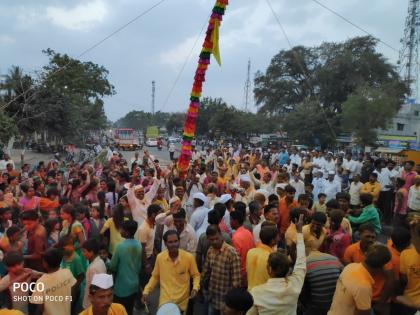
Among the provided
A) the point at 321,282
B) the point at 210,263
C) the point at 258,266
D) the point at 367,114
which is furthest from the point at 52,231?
the point at 367,114

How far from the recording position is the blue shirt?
14.3 ft

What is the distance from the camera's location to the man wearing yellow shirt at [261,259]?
148 inches

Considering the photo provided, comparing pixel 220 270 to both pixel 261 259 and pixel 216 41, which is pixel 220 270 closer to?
pixel 261 259

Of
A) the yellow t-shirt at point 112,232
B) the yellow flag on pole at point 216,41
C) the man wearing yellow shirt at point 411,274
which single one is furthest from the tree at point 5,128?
the man wearing yellow shirt at point 411,274

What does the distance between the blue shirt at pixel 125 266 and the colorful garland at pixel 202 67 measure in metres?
4.58

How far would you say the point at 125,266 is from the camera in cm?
438

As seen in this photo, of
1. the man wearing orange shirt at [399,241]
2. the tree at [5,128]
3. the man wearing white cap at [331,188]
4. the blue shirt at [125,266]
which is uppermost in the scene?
the tree at [5,128]

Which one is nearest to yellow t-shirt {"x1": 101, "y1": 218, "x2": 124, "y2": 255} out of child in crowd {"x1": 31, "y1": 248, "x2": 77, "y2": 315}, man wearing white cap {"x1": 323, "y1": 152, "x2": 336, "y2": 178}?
child in crowd {"x1": 31, "y1": 248, "x2": 77, "y2": 315}

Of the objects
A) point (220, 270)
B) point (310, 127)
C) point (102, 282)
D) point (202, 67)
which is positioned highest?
point (202, 67)

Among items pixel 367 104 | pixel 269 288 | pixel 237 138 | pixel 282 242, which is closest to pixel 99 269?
pixel 269 288

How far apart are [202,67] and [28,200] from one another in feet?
14.9

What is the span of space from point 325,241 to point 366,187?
192 inches

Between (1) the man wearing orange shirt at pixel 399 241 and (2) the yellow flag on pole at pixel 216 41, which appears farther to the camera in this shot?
(2) the yellow flag on pole at pixel 216 41

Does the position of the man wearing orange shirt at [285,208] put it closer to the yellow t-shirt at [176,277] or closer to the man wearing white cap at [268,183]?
the man wearing white cap at [268,183]
